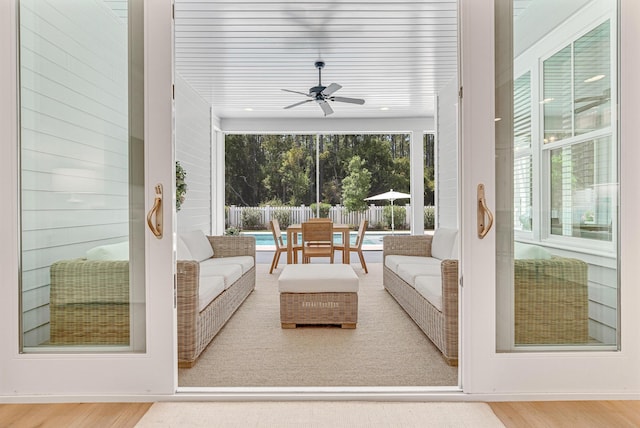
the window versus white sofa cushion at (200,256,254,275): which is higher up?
the window

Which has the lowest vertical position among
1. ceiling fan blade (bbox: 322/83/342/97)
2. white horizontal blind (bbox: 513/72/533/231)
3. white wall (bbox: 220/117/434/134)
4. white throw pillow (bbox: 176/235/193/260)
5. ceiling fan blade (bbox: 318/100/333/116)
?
white throw pillow (bbox: 176/235/193/260)

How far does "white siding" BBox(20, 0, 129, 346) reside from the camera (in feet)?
7.02

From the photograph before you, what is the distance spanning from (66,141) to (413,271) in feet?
9.42

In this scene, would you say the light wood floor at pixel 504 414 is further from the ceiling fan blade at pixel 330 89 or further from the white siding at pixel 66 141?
the ceiling fan blade at pixel 330 89

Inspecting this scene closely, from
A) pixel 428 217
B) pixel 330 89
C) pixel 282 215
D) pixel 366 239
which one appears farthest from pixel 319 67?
pixel 366 239

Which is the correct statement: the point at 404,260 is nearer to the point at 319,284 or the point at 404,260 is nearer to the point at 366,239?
the point at 319,284

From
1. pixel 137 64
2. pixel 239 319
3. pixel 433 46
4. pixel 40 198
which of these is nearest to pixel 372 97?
pixel 433 46

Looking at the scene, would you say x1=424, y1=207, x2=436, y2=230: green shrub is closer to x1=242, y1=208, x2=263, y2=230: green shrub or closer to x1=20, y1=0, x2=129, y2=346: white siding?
x1=242, y1=208, x2=263, y2=230: green shrub

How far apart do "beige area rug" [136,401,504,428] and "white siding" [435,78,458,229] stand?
390 cm

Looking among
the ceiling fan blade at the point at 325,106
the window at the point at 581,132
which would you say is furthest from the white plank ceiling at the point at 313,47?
the window at the point at 581,132

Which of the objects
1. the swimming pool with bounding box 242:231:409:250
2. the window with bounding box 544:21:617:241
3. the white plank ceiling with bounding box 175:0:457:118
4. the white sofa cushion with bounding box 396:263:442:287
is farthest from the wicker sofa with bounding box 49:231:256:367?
the swimming pool with bounding box 242:231:409:250

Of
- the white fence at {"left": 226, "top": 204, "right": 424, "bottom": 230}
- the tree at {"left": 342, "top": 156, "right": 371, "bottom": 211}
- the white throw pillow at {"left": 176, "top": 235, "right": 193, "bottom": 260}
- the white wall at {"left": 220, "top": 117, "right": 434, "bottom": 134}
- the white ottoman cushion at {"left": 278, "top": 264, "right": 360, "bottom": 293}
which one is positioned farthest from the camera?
the tree at {"left": 342, "top": 156, "right": 371, "bottom": 211}

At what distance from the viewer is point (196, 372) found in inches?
101

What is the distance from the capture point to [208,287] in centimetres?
312
